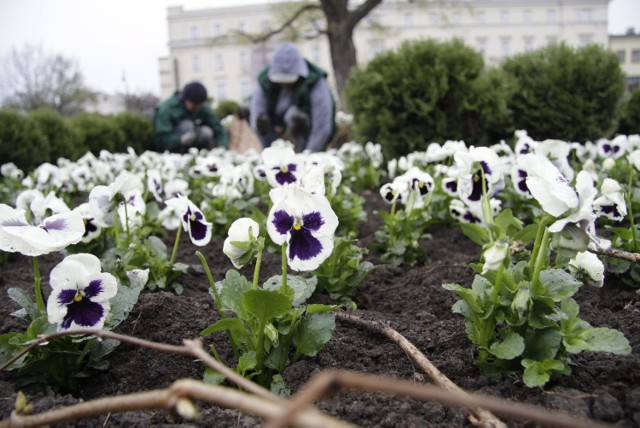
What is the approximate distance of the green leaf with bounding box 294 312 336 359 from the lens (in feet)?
4.34

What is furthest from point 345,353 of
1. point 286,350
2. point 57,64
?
point 57,64

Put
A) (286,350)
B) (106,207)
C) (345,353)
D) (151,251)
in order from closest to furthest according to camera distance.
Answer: (286,350), (345,353), (106,207), (151,251)

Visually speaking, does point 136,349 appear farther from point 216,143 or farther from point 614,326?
point 216,143

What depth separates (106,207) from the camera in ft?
6.03

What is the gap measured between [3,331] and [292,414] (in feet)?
5.31

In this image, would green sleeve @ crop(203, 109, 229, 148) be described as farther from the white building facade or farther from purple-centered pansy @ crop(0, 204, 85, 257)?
the white building facade

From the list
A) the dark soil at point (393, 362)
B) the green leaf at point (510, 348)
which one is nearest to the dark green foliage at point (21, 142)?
the dark soil at point (393, 362)

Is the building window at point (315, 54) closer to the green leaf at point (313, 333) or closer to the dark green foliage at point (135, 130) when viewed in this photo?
the dark green foliage at point (135, 130)

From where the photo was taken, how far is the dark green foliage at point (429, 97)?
5391 millimetres

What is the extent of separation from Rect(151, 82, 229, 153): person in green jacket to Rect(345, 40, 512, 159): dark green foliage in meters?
3.87

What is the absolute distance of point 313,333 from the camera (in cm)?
134

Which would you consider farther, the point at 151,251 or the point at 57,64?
the point at 57,64

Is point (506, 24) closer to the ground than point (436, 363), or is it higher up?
higher up

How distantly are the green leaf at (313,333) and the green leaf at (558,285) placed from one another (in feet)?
1.73
